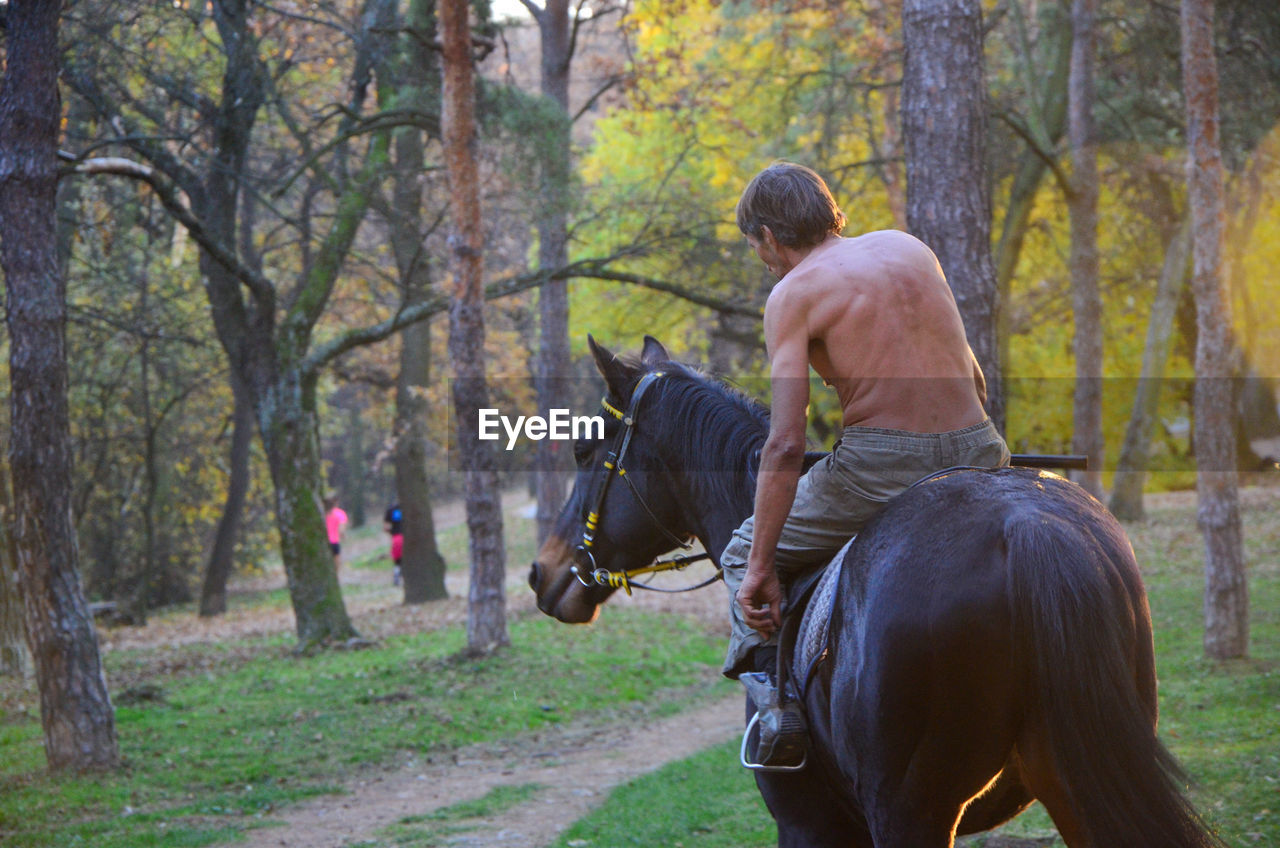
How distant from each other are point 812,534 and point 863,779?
78 centimetres

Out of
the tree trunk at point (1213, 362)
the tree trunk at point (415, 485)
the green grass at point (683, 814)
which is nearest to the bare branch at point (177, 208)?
the tree trunk at point (415, 485)

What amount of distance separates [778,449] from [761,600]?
1.69ft

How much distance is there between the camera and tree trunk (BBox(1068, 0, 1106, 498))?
1625cm

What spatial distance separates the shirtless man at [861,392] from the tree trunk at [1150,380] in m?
18.6

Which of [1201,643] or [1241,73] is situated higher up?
[1241,73]

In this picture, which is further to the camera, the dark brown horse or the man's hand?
the man's hand

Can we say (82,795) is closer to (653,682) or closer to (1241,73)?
(653,682)

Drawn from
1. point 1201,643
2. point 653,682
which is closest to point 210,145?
point 653,682

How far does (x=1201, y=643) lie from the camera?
11336 mm

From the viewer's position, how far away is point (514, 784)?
816 centimetres

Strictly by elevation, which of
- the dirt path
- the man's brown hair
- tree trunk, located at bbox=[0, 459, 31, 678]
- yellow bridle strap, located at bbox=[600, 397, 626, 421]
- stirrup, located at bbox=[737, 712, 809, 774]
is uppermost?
the man's brown hair

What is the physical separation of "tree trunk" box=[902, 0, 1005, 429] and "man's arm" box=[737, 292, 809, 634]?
347cm

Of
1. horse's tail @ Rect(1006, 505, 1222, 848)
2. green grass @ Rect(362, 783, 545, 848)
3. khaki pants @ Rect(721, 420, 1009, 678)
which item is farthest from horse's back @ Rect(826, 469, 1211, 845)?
green grass @ Rect(362, 783, 545, 848)

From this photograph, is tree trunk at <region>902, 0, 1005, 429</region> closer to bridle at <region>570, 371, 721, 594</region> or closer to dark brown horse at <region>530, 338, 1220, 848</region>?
bridle at <region>570, 371, 721, 594</region>
